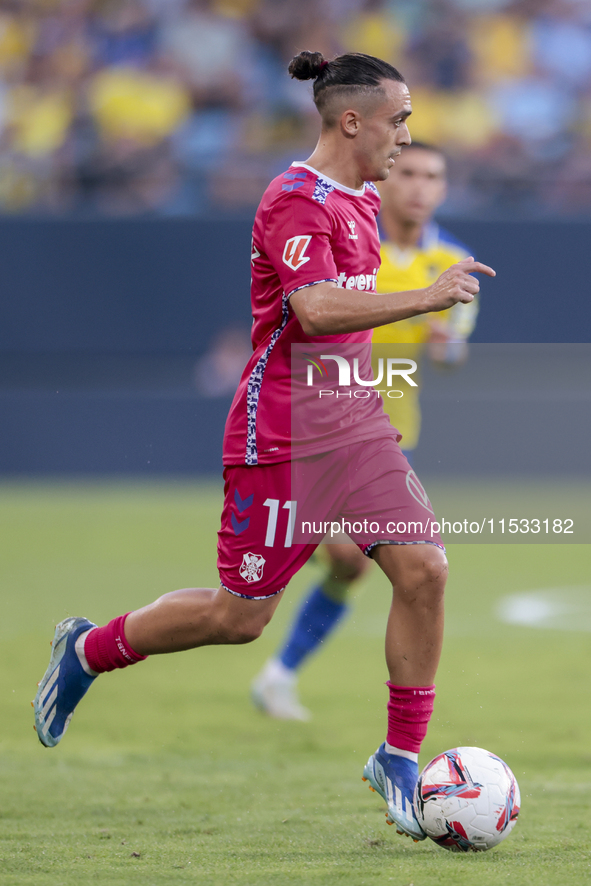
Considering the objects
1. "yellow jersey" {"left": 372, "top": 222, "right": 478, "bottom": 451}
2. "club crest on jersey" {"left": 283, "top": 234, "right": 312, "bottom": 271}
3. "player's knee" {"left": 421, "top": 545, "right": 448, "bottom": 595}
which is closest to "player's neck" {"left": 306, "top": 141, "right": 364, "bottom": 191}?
"club crest on jersey" {"left": 283, "top": 234, "right": 312, "bottom": 271}

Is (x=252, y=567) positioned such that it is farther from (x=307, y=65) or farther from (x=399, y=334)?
(x=399, y=334)

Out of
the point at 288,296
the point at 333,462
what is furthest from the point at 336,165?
the point at 333,462

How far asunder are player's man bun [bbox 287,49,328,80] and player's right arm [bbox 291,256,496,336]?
0.74 metres

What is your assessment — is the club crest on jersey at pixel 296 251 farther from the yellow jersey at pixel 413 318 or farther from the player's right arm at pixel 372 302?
the yellow jersey at pixel 413 318

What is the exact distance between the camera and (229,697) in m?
5.42

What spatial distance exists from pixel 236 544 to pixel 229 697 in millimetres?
2100

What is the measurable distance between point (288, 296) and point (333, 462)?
545mm

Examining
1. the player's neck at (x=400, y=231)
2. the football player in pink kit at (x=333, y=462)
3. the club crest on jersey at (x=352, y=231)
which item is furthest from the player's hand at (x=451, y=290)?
the player's neck at (x=400, y=231)

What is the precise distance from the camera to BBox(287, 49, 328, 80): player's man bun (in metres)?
3.49

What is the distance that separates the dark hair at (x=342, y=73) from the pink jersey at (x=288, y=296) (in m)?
0.25

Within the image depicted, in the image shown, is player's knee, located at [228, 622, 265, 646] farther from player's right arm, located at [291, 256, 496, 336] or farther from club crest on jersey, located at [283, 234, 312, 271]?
club crest on jersey, located at [283, 234, 312, 271]

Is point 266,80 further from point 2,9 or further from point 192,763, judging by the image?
point 192,763

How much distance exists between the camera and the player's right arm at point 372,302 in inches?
123

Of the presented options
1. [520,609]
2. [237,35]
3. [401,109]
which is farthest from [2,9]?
[401,109]
